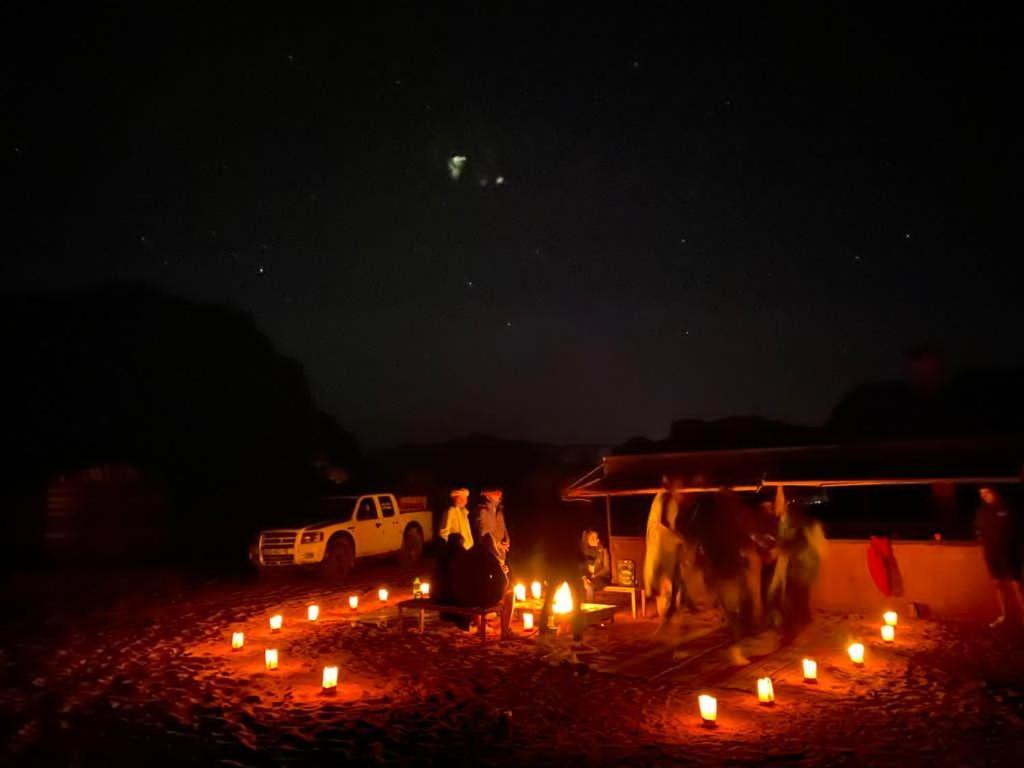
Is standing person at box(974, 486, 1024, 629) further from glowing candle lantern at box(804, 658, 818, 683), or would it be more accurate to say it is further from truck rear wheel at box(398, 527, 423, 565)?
truck rear wheel at box(398, 527, 423, 565)

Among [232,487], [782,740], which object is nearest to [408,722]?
[782,740]

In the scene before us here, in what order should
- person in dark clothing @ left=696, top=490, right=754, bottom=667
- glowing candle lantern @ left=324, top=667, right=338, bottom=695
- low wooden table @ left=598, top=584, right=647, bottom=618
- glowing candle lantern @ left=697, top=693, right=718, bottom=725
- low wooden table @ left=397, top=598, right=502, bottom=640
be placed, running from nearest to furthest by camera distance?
glowing candle lantern @ left=697, top=693, right=718, bottom=725 < glowing candle lantern @ left=324, top=667, right=338, bottom=695 < person in dark clothing @ left=696, top=490, right=754, bottom=667 < low wooden table @ left=397, top=598, right=502, bottom=640 < low wooden table @ left=598, top=584, right=647, bottom=618

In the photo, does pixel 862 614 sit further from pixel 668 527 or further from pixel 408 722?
pixel 408 722

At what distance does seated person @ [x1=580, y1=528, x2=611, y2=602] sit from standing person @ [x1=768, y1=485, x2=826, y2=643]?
99.5 inches

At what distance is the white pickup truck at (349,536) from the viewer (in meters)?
16.5

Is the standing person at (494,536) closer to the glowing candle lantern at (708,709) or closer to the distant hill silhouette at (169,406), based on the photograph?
the glowing candle lantern at (708,709)

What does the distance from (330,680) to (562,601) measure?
3.94 meters

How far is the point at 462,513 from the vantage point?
1198 cm

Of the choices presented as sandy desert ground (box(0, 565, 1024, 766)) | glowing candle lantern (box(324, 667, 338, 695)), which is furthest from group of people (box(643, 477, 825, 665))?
glowing candle lantern (box(324, 667, 338, 695))

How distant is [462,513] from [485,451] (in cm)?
5274

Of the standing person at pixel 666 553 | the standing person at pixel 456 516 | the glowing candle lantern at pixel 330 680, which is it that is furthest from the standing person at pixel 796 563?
the glowing candle lantern at pixel 330 680

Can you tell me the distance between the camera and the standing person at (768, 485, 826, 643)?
32.9 ft

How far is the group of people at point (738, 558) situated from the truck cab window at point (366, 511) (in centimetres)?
920

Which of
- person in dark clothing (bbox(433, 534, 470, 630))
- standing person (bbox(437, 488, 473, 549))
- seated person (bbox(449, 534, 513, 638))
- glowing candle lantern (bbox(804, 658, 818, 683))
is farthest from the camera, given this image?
standing person (bbox(437, 488, 473, 549))
